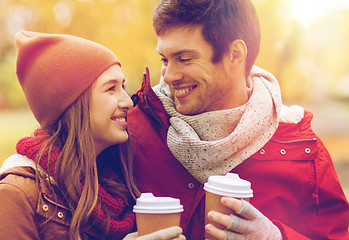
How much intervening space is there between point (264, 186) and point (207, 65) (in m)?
0.87

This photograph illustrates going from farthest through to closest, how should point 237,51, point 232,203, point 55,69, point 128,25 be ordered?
point 128,25 < point 237,51 < point 55,69 < point 232,203

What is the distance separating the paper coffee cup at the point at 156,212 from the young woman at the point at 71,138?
43cm

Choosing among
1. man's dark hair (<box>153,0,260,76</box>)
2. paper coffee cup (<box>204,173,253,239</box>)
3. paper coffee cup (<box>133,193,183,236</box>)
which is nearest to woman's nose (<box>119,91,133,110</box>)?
man's dark hair (<box>153,0,260,76</box>)

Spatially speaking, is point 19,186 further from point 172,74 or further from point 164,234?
point 172,74

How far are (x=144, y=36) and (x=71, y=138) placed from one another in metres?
5.09

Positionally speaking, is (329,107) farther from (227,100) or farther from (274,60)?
(227,100)

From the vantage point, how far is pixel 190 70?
8.43 feet

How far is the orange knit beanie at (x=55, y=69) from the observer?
2252mm

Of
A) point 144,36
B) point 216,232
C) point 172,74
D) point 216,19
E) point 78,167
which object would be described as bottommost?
point 216,232

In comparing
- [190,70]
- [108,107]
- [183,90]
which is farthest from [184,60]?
[108,107]

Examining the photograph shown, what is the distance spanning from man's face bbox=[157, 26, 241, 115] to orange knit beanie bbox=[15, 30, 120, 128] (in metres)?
0.45

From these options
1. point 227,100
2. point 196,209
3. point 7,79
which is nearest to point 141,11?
point 7,79

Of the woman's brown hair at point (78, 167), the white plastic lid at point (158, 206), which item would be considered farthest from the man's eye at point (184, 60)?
the white plastic lid at point (158, 206)

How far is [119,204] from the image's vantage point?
2336 millimetres
